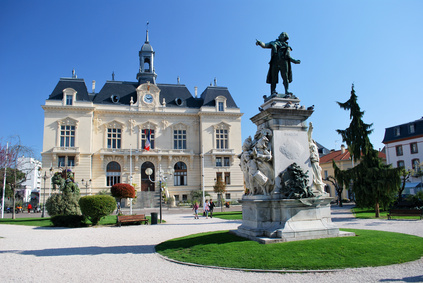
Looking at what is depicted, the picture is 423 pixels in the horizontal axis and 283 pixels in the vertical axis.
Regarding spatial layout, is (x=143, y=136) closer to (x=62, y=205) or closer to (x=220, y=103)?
(x=220, y=103)

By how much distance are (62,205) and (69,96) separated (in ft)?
91.3

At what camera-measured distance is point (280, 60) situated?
1080 cm

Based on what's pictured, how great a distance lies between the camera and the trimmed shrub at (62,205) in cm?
2184

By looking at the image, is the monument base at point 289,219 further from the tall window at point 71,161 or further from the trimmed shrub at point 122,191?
the tall window at point 71,161

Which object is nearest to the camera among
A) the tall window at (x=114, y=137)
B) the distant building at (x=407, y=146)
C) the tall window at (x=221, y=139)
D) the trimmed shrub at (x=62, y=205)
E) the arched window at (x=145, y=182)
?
the trimmed shrub at (x=62, y=205)

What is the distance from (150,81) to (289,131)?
44.4 meters

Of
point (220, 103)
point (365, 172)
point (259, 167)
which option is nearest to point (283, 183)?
point (259, 167)

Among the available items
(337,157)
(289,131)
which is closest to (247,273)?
(289,131)

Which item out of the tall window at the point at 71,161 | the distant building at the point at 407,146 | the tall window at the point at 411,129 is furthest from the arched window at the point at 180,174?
the tall window at the point at 411,129

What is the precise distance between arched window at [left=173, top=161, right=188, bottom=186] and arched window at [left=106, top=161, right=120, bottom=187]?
8.59 metres

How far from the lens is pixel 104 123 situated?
1843 inches

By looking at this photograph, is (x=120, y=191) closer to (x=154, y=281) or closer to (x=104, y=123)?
(x=154, y=281)

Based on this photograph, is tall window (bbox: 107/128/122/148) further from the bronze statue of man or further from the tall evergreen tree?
the bronze statue of man

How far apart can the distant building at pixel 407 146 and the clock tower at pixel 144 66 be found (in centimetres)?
3808
